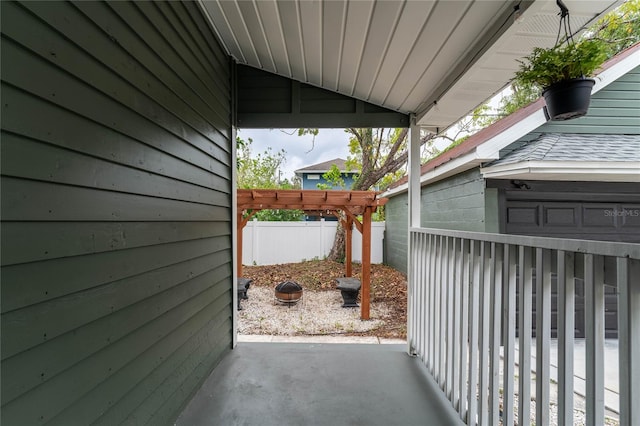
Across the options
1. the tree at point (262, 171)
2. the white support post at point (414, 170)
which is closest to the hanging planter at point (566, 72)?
the white support post at point (414, 170)

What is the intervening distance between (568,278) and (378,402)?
1.56 metres

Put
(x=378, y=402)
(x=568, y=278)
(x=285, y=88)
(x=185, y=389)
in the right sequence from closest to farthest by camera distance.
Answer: (x=568, y=278)
(x=185, y=389)
(x=378, y=402)
(x=285, y=88)

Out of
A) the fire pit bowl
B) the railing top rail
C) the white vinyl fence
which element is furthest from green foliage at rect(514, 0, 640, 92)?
the white vinyl fence

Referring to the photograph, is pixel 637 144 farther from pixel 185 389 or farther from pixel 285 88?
pixel 185 389

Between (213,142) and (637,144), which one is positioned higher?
(637,144)

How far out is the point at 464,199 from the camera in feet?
14.4

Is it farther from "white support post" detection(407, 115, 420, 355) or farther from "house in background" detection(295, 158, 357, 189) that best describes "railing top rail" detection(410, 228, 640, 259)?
"house in background" detection(295, 158, 357, 189)

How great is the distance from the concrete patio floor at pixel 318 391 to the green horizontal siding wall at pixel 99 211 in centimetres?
30

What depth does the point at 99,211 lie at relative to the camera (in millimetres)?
1155

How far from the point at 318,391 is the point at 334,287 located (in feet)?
15.3

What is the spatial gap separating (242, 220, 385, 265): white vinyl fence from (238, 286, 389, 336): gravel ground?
2484 millimetres

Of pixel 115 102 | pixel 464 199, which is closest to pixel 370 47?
pixel 115 102

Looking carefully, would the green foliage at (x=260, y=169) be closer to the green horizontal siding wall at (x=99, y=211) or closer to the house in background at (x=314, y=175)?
the house in background at (x=314, y=175)

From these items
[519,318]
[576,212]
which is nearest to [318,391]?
[519,318]
